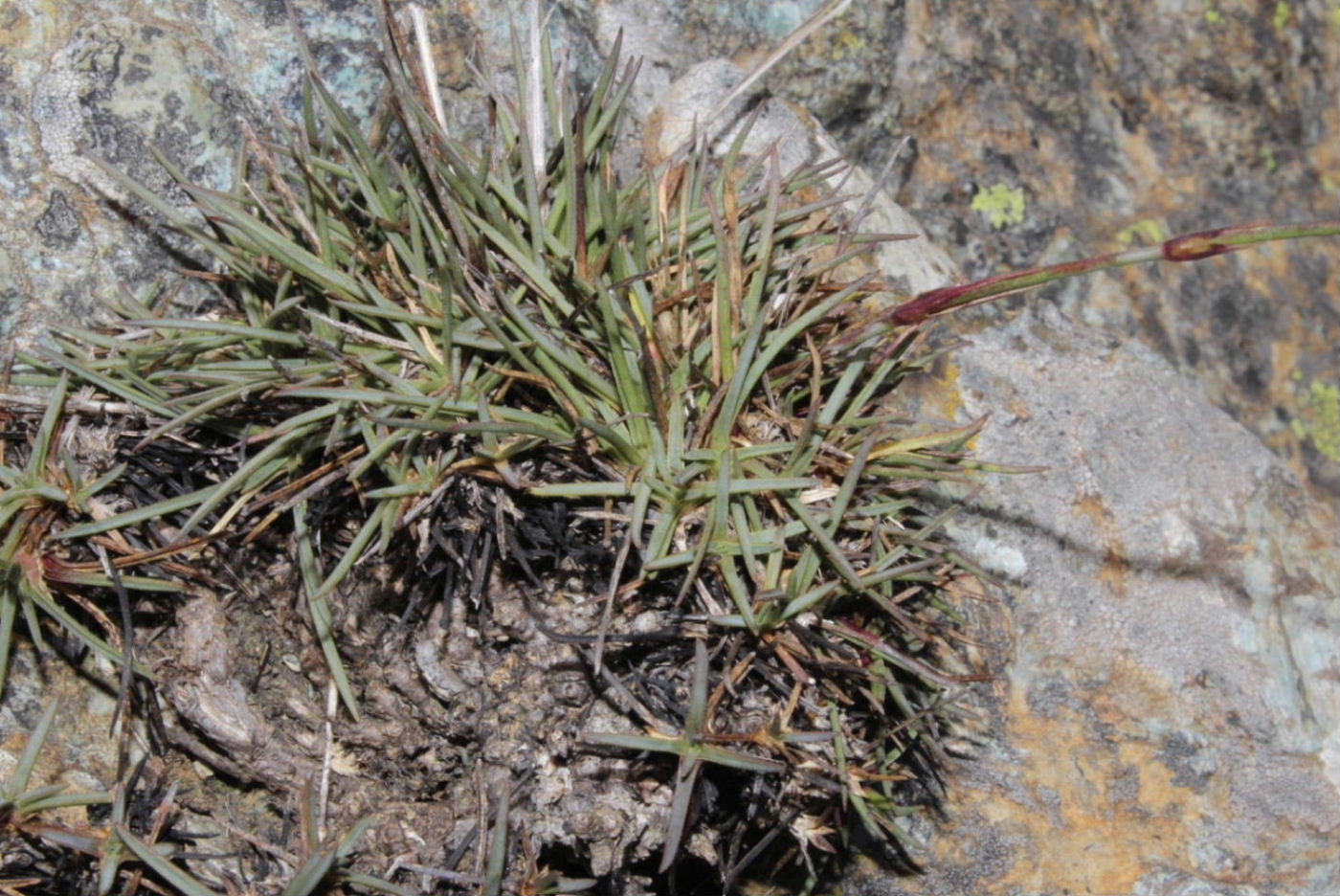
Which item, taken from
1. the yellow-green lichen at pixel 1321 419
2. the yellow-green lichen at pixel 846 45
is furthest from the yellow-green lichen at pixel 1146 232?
the yellow-green lichen at pixel 846 45

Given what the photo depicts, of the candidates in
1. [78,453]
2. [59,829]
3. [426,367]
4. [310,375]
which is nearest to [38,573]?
[78,453]

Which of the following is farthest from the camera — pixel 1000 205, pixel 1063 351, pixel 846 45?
pixel 1000 205

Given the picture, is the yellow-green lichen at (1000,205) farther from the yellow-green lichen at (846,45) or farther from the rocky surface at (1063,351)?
the yellow-green lichen at (846,45)

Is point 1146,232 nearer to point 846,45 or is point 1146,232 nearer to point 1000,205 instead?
point 1000,205

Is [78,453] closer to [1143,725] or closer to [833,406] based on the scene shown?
[833,406]

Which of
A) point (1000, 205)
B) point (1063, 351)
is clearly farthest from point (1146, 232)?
point (1063, 351)

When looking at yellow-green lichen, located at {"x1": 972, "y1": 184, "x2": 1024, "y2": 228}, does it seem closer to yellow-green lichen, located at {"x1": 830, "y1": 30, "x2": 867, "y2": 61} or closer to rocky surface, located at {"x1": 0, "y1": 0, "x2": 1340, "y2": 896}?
rocky surface, located at {"x1": 0, "y1": 0, "x2": 1340, "y2": 896}
